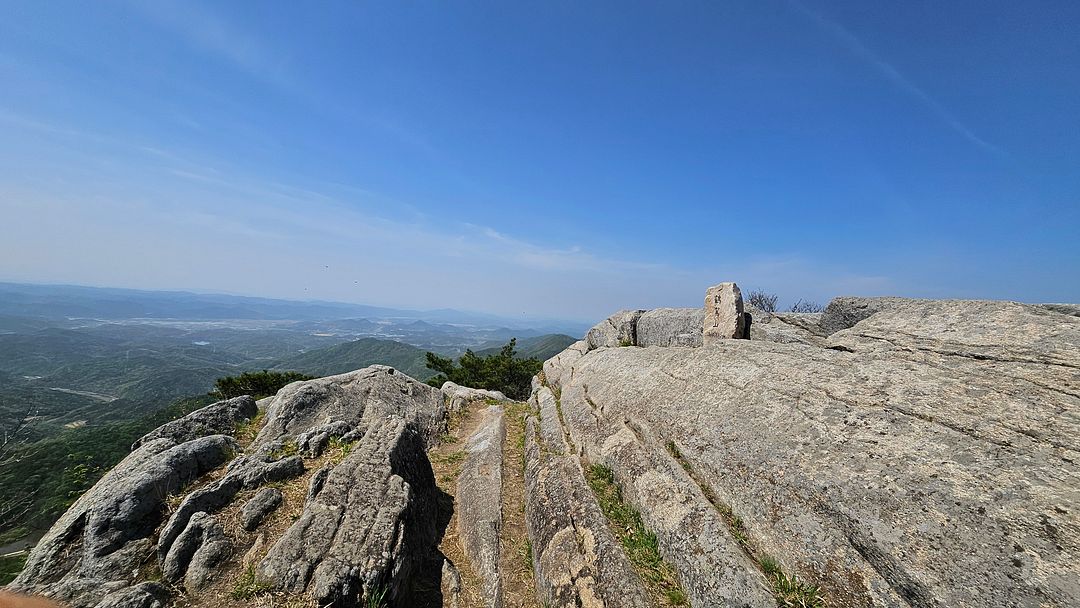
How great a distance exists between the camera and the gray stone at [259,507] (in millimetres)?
10305

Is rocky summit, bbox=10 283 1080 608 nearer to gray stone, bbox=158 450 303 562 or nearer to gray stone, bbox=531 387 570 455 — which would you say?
gray stone, bbox=158 450 303 562

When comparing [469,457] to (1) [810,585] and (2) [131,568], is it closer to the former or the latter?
(2) [131,568]

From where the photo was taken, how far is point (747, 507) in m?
9.50

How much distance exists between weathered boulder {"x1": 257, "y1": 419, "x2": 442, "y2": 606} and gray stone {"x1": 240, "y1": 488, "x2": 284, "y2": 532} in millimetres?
1513

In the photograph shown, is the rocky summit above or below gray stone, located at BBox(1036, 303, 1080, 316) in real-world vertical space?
below

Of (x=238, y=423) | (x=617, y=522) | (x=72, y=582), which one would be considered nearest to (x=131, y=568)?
(x=72, y=582)

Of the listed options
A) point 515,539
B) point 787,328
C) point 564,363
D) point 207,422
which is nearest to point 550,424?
point 515,539

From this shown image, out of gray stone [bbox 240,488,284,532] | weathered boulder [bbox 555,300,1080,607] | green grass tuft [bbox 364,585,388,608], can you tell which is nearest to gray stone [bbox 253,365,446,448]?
gray stone [bbox 240,488,284,532]

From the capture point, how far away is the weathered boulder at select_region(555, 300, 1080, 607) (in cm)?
666

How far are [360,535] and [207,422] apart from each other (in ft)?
42.0

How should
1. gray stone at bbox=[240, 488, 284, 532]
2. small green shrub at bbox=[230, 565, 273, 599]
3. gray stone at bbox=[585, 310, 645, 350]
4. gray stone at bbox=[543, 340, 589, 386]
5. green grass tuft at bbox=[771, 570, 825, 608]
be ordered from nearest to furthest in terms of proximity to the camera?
green grass tuft at bbox=[771, 570, 825, 608] < small green shrub at bbox=[230, 565, 273, 599] < gray stone at bbox=[240, 488, 284, 532] < gray stone at bbox=[585, 310, 645, 350] < gray stone at bbox=[543, 340, 589, 386]

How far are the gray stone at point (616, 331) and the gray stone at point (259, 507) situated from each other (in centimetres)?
2188

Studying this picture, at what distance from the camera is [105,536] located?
30.8 ft

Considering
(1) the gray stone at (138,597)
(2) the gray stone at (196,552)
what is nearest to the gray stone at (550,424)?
(2) the gray stone at (196,552)
